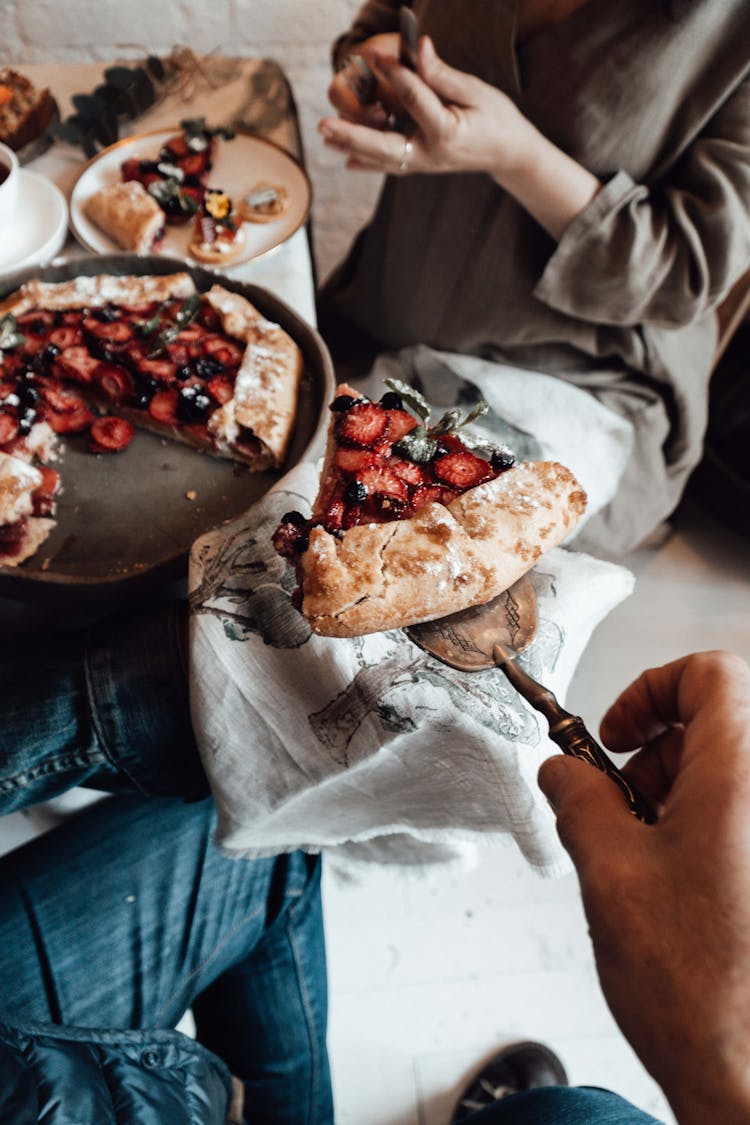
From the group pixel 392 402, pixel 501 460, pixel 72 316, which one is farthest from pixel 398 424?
pixel 72 316

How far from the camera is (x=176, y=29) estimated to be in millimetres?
2223

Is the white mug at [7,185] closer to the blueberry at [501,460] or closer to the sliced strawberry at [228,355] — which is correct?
the sliced strawberry at [228,355]

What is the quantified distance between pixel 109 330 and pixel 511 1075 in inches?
64.0

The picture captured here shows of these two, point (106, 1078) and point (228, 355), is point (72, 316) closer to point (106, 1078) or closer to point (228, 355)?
point (228, 355)

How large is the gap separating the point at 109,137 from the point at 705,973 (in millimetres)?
1771

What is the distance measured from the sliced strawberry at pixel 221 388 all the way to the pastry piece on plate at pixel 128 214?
0.30 meters

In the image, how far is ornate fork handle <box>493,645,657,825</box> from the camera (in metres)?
0.62

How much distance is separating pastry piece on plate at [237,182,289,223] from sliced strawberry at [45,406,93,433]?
50 centimetres

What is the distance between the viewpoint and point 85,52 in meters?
2.25

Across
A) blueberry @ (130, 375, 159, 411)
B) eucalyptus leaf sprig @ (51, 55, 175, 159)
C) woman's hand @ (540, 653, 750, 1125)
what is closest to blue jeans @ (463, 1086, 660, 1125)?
woman's hand @ (540, 653, 750, 1125)

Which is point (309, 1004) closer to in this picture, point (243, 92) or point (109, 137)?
point (109, 137)

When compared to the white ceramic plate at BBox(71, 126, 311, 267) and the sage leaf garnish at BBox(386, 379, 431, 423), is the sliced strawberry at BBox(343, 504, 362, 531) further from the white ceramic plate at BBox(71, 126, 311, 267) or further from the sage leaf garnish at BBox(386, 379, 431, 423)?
the white ceramic plate at BBox(71, 126, 311, 267)

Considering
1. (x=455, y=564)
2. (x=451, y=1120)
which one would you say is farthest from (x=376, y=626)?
(x=451, y=1120)

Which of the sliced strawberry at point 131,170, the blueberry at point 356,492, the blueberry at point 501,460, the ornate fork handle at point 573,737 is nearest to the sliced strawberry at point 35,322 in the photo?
the sliced strawberry at point 131,170
